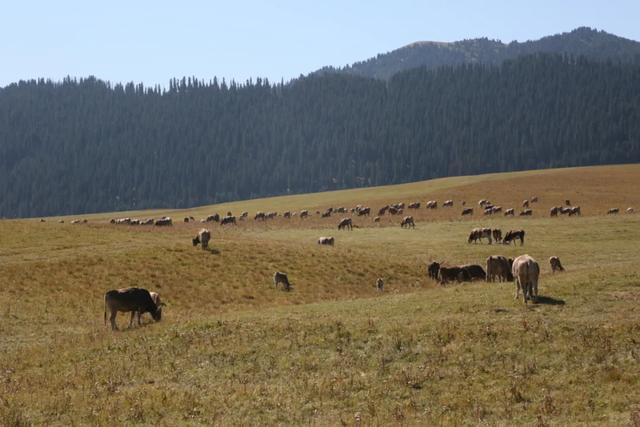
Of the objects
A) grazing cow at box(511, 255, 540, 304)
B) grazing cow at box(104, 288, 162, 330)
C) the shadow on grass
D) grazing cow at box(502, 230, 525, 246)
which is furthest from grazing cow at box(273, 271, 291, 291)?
grazing cow at box(502, 230, 525, 246)

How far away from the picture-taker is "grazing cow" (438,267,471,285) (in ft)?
118

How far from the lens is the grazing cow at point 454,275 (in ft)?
118

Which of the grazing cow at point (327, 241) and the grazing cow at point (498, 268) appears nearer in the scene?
the grazing cow at point (498, 268)

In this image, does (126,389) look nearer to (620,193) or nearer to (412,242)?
Answer: (412,242)

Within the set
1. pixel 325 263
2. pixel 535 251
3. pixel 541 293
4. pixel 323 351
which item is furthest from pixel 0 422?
pixel 535 251

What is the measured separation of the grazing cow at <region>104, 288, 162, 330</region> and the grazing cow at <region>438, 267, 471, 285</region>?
1650 centimetres

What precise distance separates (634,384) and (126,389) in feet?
39.3

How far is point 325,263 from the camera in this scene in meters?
45.1

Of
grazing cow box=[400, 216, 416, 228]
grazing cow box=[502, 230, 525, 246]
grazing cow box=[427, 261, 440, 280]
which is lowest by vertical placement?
grazing cow box=[427, 261, 440, 280]

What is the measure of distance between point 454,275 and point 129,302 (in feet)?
60.1

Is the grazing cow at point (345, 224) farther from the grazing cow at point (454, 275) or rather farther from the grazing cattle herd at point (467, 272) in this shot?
the grazing cow at point (454, 275)

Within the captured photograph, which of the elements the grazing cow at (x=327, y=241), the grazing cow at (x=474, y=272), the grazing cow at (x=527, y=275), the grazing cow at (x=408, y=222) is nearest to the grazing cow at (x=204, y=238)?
the grazing cow at (x=327, y=241)

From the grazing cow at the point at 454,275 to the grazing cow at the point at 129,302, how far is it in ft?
54.1

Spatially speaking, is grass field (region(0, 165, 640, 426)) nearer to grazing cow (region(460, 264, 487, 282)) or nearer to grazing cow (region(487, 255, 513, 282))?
grazing cow (region(487, 255, 513, 282))
